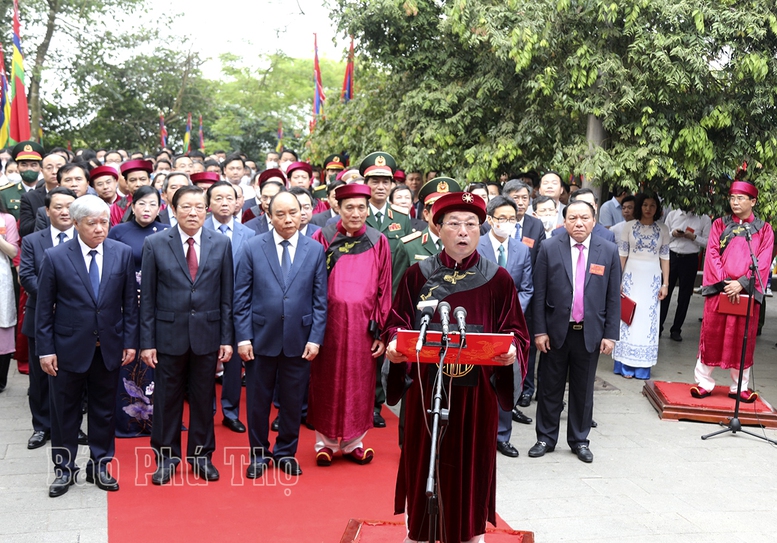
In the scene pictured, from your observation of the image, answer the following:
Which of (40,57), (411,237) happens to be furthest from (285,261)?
(40,57)

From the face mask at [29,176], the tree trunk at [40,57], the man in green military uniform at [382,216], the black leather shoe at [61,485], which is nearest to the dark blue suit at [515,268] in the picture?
the man in green military uniform at [382,216]

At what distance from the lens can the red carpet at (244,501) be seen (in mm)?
4781

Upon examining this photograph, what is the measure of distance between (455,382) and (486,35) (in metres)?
5.82

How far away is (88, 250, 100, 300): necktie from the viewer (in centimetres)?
533

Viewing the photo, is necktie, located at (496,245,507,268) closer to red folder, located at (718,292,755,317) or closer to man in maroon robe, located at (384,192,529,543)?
man in maroon robe, located at (384,192,529,543)

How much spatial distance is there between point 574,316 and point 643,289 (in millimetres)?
3142

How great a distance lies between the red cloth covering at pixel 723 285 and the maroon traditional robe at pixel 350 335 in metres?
3.62

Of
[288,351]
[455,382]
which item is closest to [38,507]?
[288,351]

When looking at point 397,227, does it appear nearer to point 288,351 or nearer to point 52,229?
point 288,351

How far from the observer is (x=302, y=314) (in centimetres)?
578

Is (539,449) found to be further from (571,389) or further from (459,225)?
(459,225)

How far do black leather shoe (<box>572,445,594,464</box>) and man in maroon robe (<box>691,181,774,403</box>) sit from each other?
6.87 ft

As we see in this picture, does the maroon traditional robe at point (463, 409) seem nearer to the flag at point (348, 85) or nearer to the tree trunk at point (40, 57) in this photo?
the flag at point (348, 85)

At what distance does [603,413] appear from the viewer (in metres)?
7.75
